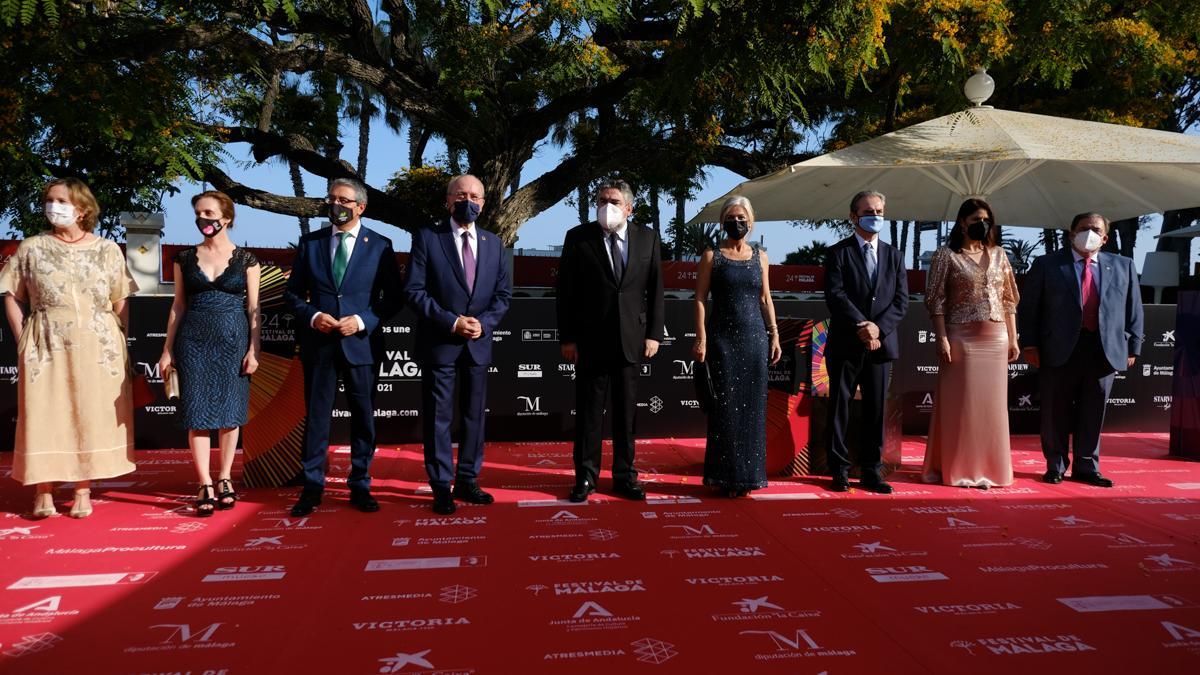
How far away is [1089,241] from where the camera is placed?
5.29 metres

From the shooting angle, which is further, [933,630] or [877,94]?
[877,94]

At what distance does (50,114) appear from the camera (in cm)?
683

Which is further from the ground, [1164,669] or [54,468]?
[54,468]

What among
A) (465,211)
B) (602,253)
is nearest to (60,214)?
(465,211)

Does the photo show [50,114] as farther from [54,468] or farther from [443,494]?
[443,494]

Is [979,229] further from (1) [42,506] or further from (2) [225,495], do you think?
(1) [42,506]

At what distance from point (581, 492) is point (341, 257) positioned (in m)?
1.96

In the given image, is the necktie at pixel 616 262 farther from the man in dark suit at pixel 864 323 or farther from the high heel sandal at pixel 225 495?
the high heel sandal at pixel 225 495

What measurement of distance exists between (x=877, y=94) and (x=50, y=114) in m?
9.88

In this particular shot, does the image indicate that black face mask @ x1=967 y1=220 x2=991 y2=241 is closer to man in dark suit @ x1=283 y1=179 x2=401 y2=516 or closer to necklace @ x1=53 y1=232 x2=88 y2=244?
man in dark suit @ x1=283 y1=179 x2=401 y2=516

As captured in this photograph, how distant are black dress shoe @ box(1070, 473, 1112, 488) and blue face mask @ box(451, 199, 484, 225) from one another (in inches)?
176

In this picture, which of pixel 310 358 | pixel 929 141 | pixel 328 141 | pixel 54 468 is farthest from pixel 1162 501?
pixel 328 141

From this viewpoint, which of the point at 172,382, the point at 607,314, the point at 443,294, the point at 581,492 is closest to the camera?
the point at 172,382

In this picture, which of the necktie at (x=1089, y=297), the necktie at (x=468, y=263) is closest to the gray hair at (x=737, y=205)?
the necktie at (x=468, y=263)
